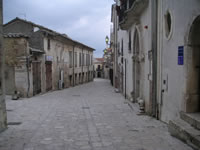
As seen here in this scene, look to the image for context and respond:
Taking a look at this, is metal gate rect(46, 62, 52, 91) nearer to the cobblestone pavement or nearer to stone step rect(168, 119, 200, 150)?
the cobblestone pavement

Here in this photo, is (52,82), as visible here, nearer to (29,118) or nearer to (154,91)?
(29,118)

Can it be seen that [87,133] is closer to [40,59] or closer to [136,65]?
[136,65]

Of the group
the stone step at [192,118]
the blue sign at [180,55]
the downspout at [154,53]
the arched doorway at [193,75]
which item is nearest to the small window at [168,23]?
the downspout at [154,53]

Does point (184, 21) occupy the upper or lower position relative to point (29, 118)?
upper

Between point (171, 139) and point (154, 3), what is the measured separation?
4.44 metres

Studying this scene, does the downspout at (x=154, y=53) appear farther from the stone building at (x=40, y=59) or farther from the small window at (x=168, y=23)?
the stone building at (x=40, y=59)

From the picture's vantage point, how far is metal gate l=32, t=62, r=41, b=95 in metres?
14.8

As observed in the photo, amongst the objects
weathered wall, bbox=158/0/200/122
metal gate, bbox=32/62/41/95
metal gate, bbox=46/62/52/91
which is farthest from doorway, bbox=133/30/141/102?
metal gate, bbox=46/62/52/91

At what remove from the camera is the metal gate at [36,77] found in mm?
14758

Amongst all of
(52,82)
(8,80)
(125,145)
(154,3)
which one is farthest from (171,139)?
(52,82)

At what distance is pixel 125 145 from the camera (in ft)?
15.9

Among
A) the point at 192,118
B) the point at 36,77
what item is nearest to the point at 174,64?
the point at 192,118

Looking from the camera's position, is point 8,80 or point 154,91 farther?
point 8,80

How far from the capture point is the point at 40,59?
1617 centimetres
